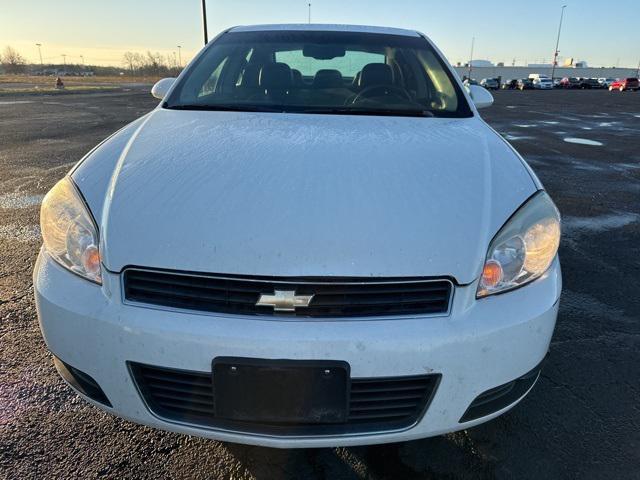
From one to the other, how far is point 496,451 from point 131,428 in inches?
55.7

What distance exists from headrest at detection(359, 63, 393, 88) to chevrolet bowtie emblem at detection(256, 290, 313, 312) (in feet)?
5.78

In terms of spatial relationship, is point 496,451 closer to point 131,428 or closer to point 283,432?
point 283,432

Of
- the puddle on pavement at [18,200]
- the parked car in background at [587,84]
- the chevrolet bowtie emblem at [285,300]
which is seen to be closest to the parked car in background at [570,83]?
the parked car in background at [587,84]

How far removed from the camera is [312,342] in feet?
4.43

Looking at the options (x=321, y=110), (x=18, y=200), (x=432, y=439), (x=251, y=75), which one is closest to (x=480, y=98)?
(x=321, y=110)

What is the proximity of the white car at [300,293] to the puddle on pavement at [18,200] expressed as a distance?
11.5ft

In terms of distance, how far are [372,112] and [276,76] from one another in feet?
2.15

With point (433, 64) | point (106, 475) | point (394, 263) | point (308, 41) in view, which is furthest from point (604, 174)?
point (106, 475)

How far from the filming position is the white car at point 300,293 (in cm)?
139

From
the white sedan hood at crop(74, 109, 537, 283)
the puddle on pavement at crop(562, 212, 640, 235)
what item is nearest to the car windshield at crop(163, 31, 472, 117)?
the white sedan hood at crop(74, 109, 537, 283)

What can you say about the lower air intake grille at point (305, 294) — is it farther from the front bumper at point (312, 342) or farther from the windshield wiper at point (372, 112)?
the windshield wiper at point (372, 112)

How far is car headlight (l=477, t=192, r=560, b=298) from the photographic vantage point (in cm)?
153

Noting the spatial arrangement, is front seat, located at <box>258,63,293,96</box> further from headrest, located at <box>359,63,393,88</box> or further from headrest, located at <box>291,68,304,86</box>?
headrest, located at <box>359,63,393,88</box>

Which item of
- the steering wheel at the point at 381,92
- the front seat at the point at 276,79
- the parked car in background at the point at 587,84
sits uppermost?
the front seat at the point at 276,79
